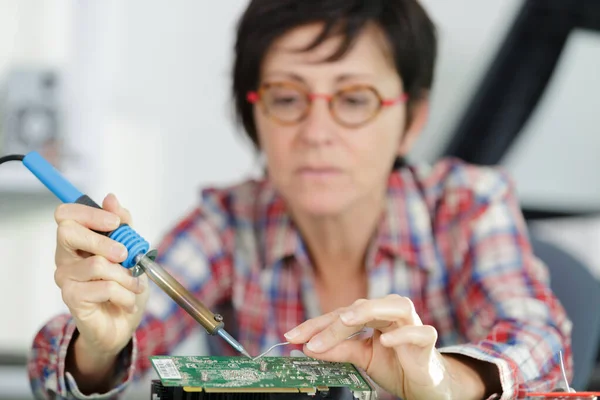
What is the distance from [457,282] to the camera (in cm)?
128

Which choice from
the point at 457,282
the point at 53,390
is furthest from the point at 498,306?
the point at 53,390

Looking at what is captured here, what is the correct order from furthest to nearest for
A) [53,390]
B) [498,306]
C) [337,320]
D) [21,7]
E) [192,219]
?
[21,7] < [192,219] < [498,306] < [53,390] < [337,320]

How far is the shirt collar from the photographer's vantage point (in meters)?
1.32

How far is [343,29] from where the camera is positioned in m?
1.22

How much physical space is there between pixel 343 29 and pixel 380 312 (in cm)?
60

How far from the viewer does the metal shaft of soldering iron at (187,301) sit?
0.79 metres

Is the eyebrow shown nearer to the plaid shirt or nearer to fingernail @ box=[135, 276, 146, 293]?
the plaid shirt

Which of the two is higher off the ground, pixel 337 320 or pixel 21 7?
pixel 21 7

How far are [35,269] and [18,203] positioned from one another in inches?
7.9

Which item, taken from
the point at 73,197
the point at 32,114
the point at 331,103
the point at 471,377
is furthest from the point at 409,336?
the point at 32,114

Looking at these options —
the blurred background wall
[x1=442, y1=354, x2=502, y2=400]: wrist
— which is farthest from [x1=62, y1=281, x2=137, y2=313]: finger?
the blurred background wall

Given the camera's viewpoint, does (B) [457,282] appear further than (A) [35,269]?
No

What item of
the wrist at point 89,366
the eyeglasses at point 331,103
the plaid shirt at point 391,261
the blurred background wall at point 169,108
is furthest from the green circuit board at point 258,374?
the blurred background wall at point 169,108

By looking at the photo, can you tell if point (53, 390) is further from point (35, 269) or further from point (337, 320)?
point (35, 269)
